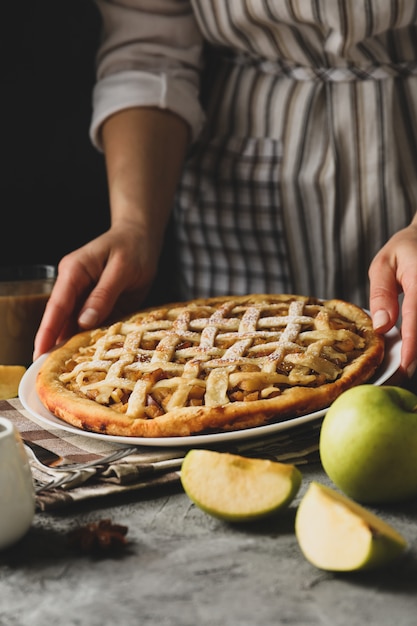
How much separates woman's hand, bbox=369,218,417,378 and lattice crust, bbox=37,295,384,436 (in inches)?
1.5

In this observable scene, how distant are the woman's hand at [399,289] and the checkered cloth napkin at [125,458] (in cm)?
19

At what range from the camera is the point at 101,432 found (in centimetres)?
107

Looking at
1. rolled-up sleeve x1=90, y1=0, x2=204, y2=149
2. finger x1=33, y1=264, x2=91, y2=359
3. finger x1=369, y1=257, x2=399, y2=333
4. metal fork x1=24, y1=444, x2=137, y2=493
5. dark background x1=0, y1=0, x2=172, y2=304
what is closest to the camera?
metal fork x1=24, y1=444, x2=137, y2=493

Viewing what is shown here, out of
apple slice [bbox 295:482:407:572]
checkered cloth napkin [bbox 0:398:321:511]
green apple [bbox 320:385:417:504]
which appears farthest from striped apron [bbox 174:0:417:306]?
apple slice [bbox 295:482:407:572]

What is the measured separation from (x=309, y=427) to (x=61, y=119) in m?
1.45

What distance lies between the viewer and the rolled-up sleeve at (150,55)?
180 cm

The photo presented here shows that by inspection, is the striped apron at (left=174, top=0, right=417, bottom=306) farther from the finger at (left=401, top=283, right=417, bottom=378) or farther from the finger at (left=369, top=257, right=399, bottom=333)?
the finger at (left=401, top=283, right=417, bottom=378)

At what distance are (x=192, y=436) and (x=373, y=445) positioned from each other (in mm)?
252

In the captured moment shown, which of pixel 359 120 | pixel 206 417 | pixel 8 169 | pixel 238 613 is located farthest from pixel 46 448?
pixel 8 169

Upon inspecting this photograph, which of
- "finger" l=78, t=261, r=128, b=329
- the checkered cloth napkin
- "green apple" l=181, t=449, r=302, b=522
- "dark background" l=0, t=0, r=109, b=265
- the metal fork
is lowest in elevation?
the checkered cloth napkin

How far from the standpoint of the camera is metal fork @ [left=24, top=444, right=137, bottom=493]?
0.96m

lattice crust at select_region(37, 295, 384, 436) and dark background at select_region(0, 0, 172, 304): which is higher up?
dark background at select_region(0, 0, 172, 304)

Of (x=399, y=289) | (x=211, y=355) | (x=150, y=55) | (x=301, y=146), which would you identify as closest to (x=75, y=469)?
(x=211, y=355)

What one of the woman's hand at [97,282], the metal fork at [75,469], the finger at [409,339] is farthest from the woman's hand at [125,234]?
the finger at [409,339]
